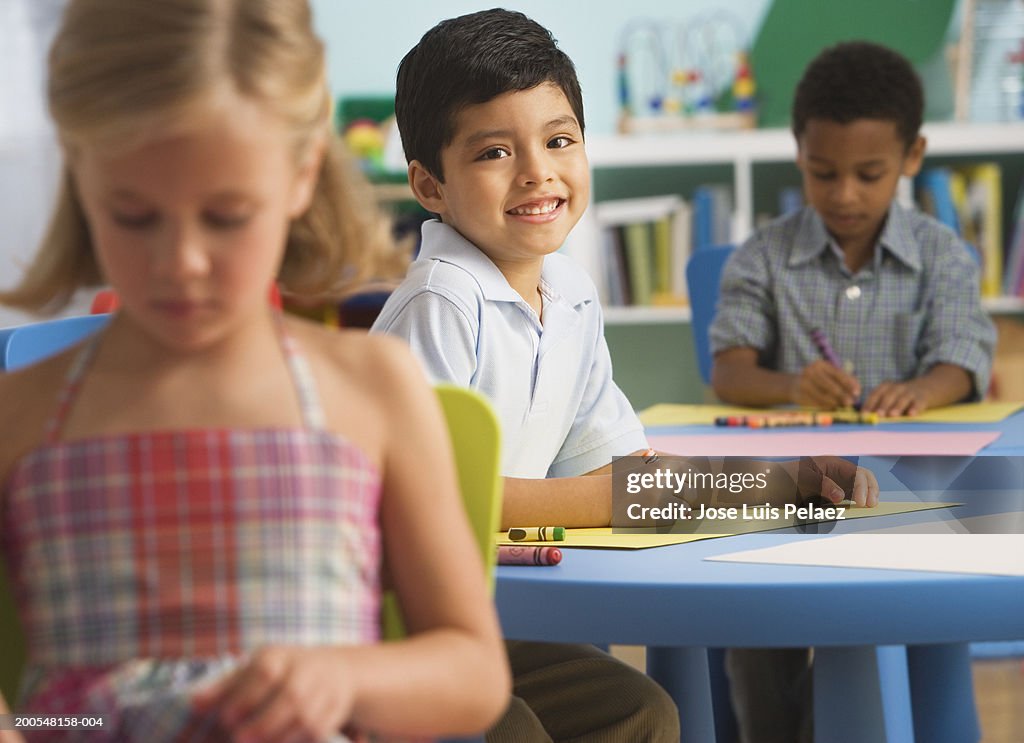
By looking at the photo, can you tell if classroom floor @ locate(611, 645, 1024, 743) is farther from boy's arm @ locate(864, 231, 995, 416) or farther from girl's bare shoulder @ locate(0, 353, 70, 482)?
girl's bare shoulder @ locate(0, 353, 70, 482)

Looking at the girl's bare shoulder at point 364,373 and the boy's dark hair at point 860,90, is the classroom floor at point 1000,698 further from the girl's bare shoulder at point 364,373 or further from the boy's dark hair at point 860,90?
the girl's bare shoulder at point 364,373

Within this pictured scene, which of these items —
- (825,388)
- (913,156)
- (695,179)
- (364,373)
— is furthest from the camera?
(695,179)

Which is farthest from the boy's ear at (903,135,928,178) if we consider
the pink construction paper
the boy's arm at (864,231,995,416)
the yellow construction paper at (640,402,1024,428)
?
the pink construction paper

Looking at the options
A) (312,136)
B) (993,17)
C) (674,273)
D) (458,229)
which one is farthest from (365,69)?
(312,136)

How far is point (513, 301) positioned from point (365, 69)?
8.30 feet

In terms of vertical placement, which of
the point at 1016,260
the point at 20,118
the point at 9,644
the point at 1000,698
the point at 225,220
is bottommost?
the point at 1000,698

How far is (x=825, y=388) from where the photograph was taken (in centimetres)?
167

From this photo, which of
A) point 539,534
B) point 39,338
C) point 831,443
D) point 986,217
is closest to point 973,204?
point 986,217

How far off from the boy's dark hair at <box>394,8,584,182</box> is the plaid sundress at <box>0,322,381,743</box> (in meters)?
0.57

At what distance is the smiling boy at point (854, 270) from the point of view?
6.18ft

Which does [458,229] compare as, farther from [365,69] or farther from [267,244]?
[365,69]

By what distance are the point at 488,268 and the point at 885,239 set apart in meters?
1.02

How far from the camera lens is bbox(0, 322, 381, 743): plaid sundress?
1.81ft

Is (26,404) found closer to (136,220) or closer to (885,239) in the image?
(136,220)
